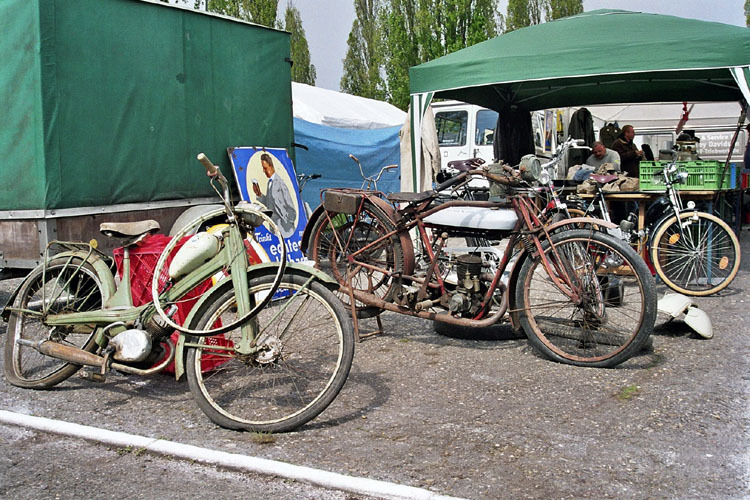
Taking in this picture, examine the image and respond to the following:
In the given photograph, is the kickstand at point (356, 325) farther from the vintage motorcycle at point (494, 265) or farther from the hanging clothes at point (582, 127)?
the hanging clothes at point (582, 127)

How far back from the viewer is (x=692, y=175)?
25.1 feet

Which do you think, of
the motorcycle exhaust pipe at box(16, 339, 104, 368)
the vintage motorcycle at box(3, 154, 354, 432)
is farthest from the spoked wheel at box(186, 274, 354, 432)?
the motorcycle exhaust pipe at box(16, 339, 104, 368)

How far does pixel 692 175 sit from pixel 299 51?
103ft

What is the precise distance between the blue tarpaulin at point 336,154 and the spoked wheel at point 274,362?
26.7 ft

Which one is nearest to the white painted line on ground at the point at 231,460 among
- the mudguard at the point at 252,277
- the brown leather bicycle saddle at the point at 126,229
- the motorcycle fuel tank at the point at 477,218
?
the mudguard at the point at 252,277

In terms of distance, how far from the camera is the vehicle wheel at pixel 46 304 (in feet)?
15.4

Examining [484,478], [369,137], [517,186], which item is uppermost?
[369,137]

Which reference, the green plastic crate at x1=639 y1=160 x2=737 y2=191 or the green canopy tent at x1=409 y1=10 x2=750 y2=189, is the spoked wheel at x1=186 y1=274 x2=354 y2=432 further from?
the green plastic crate at x1=639 y1=160 x2=737 y2=191

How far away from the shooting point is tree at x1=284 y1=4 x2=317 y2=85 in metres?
36.2

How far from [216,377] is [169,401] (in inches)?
15.3

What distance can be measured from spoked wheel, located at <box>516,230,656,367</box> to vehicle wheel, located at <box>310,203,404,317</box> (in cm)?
106

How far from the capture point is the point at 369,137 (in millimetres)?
14859

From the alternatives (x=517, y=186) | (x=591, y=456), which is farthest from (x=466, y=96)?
(x=591, y=456)

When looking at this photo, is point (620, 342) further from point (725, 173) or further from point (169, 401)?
point (725, 173)
